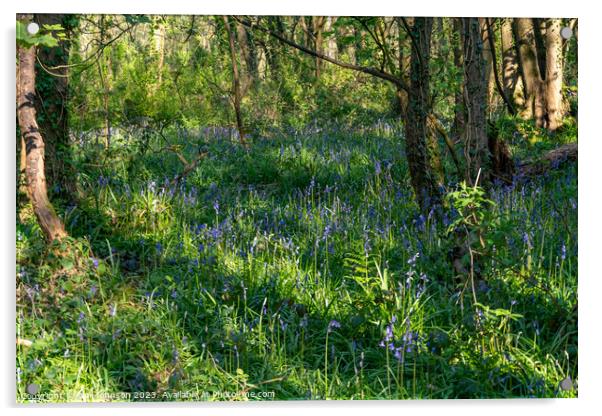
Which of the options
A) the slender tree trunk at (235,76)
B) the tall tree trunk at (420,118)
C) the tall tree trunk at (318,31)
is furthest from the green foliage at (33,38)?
the tall tree trunk at (420,118)

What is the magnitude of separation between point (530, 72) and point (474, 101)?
101 inches

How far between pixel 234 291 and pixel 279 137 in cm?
143

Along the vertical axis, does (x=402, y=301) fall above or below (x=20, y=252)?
below

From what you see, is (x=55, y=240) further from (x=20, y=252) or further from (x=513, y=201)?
(x=513, y=201)

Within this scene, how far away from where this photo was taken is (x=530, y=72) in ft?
21.6

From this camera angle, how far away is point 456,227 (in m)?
4.11

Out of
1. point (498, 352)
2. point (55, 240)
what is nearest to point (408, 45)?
point (498, 352)

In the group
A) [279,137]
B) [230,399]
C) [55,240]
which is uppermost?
[279,137]

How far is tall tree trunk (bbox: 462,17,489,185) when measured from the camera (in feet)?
13.7

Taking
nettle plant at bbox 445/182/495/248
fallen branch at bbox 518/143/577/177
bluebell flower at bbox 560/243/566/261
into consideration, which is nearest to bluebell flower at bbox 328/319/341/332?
nettle plant at bbox 445/182/495/248

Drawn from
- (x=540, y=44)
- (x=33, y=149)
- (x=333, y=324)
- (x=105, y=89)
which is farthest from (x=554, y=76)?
(x=33, y=149)

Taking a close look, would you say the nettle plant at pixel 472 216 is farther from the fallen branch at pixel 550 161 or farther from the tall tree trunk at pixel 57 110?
the tall tree trunk at pixel 57 110

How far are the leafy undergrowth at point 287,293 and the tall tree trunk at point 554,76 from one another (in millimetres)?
591

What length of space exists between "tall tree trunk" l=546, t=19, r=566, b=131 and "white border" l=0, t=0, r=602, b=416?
1.46ft
